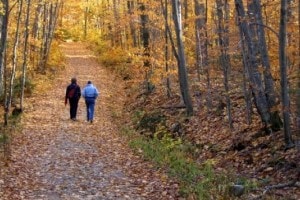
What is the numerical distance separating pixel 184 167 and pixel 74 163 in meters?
2.90

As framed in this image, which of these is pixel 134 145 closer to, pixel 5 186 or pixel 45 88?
pixel 5 186

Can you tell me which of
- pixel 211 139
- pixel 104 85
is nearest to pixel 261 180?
pixel 211 139

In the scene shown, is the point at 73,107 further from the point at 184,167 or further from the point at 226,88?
the point at 184,167

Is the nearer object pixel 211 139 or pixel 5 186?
pixel 5 186

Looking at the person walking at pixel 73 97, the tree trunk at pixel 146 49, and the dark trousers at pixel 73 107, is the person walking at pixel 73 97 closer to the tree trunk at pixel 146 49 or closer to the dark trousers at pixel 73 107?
the dark trousers at pixel 73 107

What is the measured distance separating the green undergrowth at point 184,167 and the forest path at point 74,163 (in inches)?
11.5

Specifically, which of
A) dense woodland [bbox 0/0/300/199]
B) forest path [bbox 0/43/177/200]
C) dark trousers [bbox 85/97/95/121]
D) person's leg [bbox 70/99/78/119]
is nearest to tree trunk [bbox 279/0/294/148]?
dense woodland [bbox 0/0/300/199]

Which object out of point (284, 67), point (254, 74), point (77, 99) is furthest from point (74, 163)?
point (77, 99)

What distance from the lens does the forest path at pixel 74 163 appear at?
344 inches

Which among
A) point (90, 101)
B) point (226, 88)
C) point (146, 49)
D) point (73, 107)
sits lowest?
point (73, 107)

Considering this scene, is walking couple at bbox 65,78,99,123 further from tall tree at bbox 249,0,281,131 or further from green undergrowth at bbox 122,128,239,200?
tall tree at bbox 249,0,281,131

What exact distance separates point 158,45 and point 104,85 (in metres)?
8.68

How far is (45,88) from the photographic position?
1017 inches

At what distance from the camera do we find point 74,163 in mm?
11219
